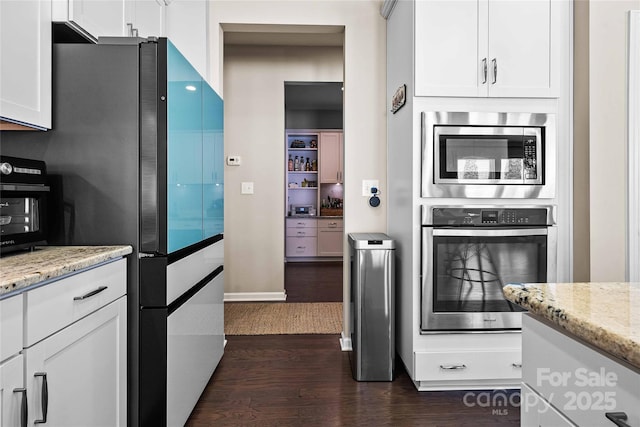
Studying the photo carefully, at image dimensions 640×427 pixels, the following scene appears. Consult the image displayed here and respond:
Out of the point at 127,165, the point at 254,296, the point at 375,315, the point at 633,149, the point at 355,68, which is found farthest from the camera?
the point at 254,296

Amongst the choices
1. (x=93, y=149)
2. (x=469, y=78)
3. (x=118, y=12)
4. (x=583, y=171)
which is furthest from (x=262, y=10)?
(x=583, y=171)

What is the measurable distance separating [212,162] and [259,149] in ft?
6.36

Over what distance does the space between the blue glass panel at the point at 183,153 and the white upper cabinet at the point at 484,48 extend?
1196 mm

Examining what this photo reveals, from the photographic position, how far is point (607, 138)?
216 centimetres

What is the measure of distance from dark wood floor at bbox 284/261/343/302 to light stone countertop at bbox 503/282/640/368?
359 cm

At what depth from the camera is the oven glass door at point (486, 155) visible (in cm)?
224

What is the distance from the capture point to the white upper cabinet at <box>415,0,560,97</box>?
2.21m

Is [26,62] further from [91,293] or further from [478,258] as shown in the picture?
[478,258]

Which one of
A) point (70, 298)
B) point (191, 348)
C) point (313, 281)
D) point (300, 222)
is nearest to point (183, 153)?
point (70, 298)

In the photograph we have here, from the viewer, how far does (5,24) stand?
1305 mm

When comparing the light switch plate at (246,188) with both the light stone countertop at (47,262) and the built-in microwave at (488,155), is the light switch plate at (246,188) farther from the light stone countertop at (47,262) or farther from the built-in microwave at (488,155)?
the light stone countertop at (47,262)

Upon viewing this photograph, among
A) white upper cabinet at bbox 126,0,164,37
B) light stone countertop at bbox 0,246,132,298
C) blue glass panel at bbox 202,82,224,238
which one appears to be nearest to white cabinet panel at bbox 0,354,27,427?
light stone countertop at bbox 0,246,132,298

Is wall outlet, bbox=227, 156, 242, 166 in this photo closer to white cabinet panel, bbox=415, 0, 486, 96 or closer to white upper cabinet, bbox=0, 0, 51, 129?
white cabinet panel, bbox=415, 0, 486, 96

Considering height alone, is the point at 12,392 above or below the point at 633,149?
below
